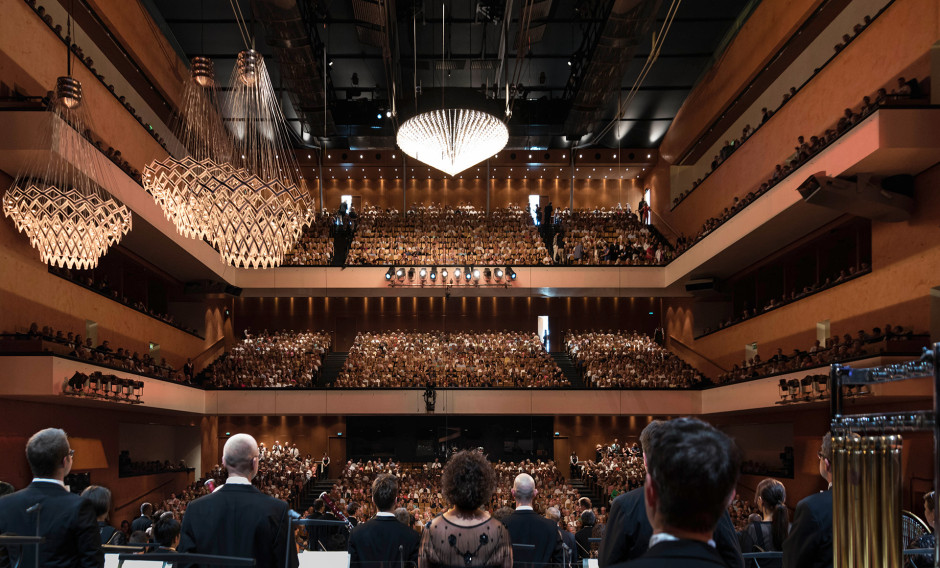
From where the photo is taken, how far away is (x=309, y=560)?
6.73m

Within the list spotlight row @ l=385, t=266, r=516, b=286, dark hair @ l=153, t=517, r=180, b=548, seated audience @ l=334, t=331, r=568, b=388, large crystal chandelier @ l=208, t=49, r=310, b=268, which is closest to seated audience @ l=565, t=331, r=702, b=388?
seated audience @ l=334, t=331, r=568, b=388

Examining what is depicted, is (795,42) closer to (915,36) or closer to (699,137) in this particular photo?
(915,36)

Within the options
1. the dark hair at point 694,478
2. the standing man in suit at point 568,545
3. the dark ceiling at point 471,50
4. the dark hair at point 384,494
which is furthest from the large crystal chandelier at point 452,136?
the dark hair at point 694,478

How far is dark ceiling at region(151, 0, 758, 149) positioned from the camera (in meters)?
18.7

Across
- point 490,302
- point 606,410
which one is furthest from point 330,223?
point 606,410

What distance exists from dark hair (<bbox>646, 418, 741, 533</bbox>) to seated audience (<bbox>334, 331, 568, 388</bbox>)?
22167 mm

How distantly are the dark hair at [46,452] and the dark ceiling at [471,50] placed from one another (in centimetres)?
1235

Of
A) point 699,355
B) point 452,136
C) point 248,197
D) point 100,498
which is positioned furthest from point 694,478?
point 699,355

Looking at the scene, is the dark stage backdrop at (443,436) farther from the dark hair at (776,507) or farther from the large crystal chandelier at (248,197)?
the dark hair at (776,507)

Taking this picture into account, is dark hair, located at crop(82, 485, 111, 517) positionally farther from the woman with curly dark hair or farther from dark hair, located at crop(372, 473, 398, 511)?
the woman with curly dark hair

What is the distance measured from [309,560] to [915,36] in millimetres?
13158

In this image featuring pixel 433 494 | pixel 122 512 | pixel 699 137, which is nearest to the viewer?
pixel 433 494

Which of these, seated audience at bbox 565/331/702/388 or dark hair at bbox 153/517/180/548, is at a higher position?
seated audience at bbox 565/331/702/388

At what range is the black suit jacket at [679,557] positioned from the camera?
1968 millimetres
